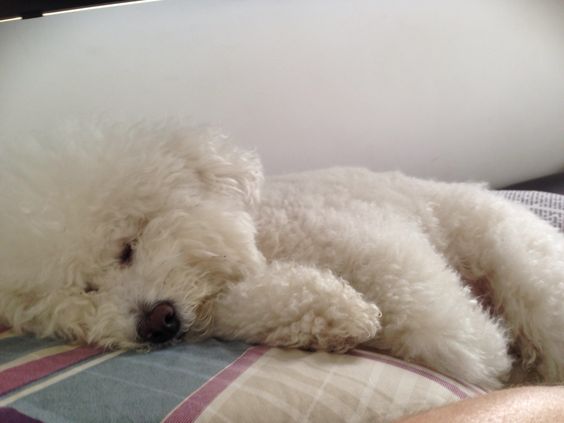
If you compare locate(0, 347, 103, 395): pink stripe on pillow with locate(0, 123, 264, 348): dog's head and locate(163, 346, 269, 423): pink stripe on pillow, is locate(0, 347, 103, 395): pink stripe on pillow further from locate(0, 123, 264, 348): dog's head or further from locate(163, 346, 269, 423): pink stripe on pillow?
locate(163, 346, 269, 423): pink stripe on pillow

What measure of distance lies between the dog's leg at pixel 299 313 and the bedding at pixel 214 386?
0.03 m

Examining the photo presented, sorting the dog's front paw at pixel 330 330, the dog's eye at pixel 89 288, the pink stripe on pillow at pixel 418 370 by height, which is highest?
the dog's eye at pixel 89 288

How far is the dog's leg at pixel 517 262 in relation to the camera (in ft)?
3.71

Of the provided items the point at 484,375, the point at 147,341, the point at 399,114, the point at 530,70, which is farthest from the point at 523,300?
the point at 530,70

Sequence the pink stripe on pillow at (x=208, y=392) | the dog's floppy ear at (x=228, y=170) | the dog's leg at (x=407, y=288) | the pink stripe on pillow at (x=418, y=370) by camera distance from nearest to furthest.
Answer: the pink stripe on pillow at (x=208, y=392)
the pink stripe on pillow at (x=418, y=370)
the dog's leg at (x=407, y=288)
the dog's floppy ear at (x=228, y=170)

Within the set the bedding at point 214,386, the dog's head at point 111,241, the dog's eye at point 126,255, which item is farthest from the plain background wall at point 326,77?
the bedding at point 214,386

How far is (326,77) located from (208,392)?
1.50m

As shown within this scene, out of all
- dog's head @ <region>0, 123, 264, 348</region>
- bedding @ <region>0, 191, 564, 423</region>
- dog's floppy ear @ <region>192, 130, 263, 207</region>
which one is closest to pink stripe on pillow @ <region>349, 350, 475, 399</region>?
bedding @ <region>0, 191, 564, 423</region>

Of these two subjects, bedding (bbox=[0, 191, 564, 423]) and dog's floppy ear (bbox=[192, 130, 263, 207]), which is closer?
bedding (bbox=[0, 191, 564, 423])

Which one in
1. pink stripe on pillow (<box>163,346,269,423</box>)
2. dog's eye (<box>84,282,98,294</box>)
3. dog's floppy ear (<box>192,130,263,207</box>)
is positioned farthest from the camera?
dog's floppy ear (<box>192,130,263,207</box>)

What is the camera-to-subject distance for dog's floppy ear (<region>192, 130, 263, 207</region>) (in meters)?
1.16

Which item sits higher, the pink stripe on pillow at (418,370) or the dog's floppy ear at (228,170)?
the dog's floppy ear at (228,170)

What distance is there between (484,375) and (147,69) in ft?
4.34

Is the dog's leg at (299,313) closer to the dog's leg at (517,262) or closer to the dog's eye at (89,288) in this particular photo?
the dog's eye at (89,288)
